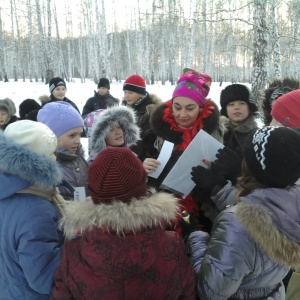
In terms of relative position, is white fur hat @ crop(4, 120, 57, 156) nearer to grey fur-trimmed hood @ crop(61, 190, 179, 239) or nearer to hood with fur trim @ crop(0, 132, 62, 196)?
hood with fur trim @ crop(0, 132, 62, 196)

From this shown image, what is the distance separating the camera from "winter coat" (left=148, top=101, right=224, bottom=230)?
2160 millimetres

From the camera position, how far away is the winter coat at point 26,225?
1.35 metres

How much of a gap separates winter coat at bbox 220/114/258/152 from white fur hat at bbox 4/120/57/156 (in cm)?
133

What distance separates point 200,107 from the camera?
227 cm

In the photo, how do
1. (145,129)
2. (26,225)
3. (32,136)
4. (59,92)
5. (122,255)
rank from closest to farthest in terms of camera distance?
1. (122,255)
2. (26,225)
3. (32,136)
4. (145,129)
5. (59,92)

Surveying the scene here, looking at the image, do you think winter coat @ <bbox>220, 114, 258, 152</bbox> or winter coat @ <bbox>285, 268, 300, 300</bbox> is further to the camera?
winter coat @ <bbox>220, 114, 258, 152</bbox>

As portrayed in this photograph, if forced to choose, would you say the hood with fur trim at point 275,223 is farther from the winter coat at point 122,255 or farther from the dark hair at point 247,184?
the winter coat at point 122,255

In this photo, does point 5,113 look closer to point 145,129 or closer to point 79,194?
point 145,129

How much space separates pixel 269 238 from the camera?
1.17m

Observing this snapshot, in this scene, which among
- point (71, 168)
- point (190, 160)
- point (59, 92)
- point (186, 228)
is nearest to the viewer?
point (186, 228)

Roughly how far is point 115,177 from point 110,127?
1580 mm

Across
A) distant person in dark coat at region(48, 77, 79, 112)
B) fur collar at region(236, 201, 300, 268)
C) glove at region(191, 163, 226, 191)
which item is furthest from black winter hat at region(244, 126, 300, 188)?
distant person in dark coat at region(48, 77, 79, 112)

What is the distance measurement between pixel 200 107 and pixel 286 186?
1094 mm

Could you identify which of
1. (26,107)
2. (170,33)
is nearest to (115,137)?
(26,107)
